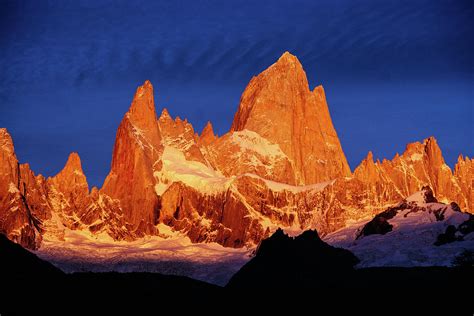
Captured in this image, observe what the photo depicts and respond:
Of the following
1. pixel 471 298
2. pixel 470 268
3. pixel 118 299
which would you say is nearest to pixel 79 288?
pixel 118 299

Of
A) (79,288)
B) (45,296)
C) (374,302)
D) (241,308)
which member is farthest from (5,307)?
(374,302)

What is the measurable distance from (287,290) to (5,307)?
66662 mm

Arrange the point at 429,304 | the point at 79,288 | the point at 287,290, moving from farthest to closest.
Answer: the point at 287,290, the point at 429,304, the point at 79,288

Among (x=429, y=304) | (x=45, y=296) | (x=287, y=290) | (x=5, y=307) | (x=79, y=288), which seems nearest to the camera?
(x=5, y=307)

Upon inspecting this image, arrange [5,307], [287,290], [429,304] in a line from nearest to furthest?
[5,307]
[429,304]
[287,290]

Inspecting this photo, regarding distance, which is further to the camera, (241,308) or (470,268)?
(470,268)

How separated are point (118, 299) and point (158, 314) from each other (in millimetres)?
5883

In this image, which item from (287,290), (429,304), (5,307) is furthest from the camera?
(287,290)

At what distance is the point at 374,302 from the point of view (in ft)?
579

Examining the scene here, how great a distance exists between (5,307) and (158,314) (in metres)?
35.5

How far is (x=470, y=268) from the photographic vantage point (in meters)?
197

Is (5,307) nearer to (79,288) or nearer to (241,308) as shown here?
(79,288)

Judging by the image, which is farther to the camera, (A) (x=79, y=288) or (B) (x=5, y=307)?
(A) (x=79, y=288)

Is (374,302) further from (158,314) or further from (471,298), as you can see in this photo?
(158,314)
